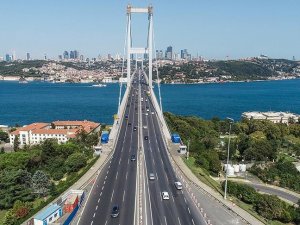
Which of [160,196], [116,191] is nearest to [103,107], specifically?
Result: [116,191]

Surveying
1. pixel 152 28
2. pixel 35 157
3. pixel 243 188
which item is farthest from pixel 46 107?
pixel 243 188

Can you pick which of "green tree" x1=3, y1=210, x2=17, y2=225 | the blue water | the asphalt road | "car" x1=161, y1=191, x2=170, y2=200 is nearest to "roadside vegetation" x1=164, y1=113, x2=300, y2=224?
the asphalt road

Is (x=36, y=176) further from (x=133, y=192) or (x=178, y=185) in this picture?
(x=178, y=185)

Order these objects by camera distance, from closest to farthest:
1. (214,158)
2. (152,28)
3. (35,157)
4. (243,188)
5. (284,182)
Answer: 1. (243,188)
2. (284,182)
3. (214,158)
4. (35,157)
5. (152,28)

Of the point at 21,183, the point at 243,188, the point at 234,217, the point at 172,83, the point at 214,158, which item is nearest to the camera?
the point at 234,217

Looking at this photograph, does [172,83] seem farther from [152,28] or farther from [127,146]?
[127,146]

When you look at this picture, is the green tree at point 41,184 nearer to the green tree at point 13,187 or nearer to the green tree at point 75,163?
the green tree at point 13,187

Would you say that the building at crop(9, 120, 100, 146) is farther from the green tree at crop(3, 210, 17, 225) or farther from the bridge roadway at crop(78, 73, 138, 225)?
the green tree at crop(3, 210, 17, 225)
